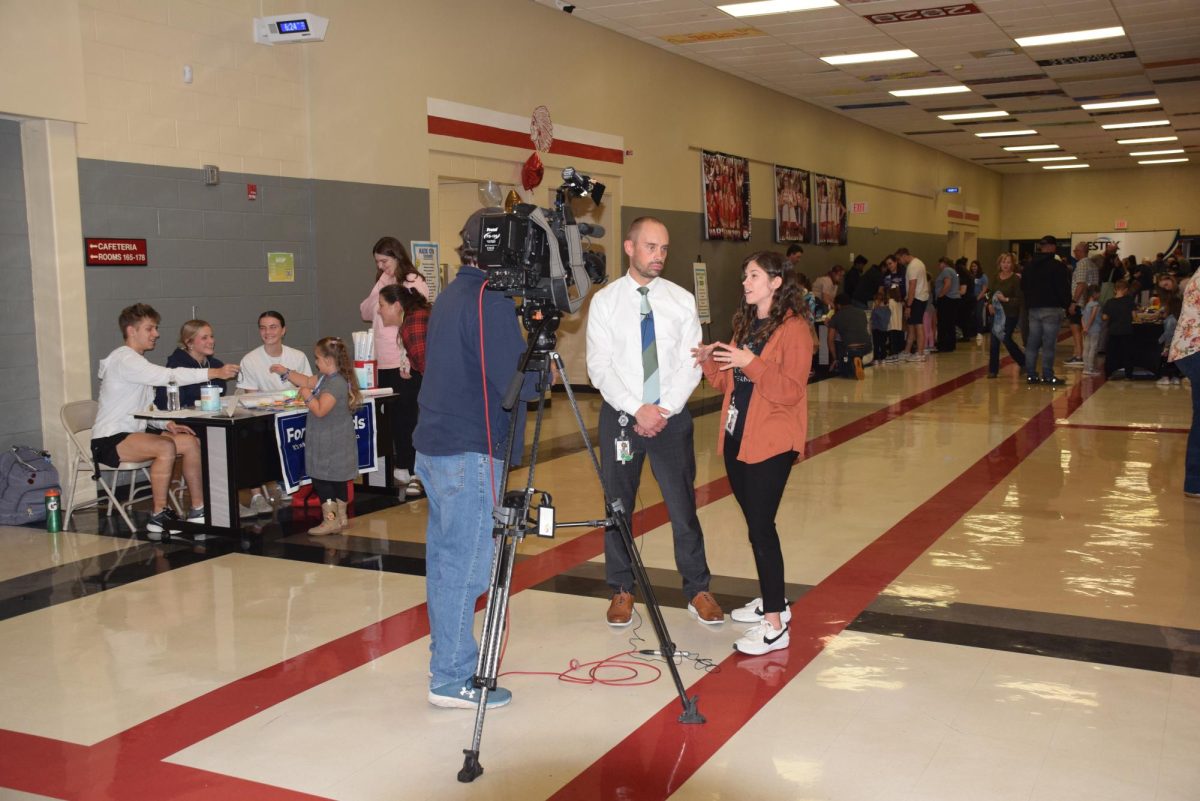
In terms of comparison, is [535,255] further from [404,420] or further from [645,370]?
[404,420]

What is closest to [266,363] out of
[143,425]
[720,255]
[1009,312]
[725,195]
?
[143,425]

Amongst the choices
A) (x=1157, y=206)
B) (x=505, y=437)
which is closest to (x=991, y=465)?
(x=505, y=437)

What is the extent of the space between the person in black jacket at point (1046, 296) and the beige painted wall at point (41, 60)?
9.66m

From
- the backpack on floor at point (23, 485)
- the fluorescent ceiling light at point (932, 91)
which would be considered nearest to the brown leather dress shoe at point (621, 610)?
the backpack on floor at point (23, 485)

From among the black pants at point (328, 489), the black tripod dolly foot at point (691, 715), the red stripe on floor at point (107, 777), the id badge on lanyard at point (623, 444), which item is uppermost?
the id badge on lanyard at point (623, 444)

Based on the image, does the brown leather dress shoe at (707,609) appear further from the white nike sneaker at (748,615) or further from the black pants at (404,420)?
the black pants at (404,420)

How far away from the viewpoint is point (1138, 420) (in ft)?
31.6

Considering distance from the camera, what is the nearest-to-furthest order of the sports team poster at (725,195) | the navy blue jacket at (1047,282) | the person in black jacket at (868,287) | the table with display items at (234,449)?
the table with display items at (234,449), the navy blue jacket at (1047,282), the sports team poster at (725,195), the person in black jacket at (868,287)

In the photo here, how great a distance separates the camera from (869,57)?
13203 millimetres

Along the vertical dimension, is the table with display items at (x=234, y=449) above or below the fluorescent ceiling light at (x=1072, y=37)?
below

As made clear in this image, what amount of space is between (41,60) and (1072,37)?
10.6 meters

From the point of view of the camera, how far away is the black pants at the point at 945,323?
17.8 meters

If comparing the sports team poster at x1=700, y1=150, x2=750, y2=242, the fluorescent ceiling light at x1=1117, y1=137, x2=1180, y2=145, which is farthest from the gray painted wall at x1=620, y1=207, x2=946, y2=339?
the fluorescent ceiling light at x1=1117, y1=137, x2=1180, y2=145

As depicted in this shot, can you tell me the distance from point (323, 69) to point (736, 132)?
776 centimetres
